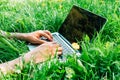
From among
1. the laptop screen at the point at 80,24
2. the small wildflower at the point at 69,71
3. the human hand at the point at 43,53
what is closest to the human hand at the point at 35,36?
the laptop screen at the point at 80,24

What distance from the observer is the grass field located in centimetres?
258

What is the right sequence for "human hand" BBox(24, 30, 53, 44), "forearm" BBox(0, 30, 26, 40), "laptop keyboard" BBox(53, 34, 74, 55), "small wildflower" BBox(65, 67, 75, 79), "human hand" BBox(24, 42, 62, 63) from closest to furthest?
"small wildflower" BBox(65, 67, 75, 79), "human hand" BBox(24, 42, 62, 63), "laptop keyboard" BBox(53, 34, 74, 55), "human hand" BBox(24, 30, 53, 44), "forearm" BBox(0, 30, 26, 40)

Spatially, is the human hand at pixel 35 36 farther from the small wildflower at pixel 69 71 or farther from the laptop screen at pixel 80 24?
the small wildflower at pixel 69 71

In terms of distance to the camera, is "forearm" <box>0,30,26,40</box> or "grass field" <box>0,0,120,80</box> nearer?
"grass field" <box>0,0,120,80</box>

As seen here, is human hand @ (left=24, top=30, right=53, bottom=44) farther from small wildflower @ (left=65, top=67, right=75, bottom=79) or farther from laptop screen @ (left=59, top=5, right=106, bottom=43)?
small wildflower @ (left=65, top=67, right=75, bottom=79)

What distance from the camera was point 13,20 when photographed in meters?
4.10

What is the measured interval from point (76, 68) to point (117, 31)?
1136 mm

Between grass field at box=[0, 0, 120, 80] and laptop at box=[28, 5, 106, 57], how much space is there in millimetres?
95

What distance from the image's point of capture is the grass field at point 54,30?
8.48 ft

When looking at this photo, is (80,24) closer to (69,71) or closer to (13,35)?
(13,35)

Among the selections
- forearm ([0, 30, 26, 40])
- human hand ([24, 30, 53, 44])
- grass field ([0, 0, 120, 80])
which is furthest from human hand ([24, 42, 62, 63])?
forearm ([0, 30, 26, 40])

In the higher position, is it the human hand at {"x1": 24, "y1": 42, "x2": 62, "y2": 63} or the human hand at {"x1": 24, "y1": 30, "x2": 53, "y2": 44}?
the human hand at {"x1": 24, "y1": 42, "x2": 62, "y2": 63}

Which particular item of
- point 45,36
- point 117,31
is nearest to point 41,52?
point 45,36

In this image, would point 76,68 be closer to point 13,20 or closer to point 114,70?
point 114,70
